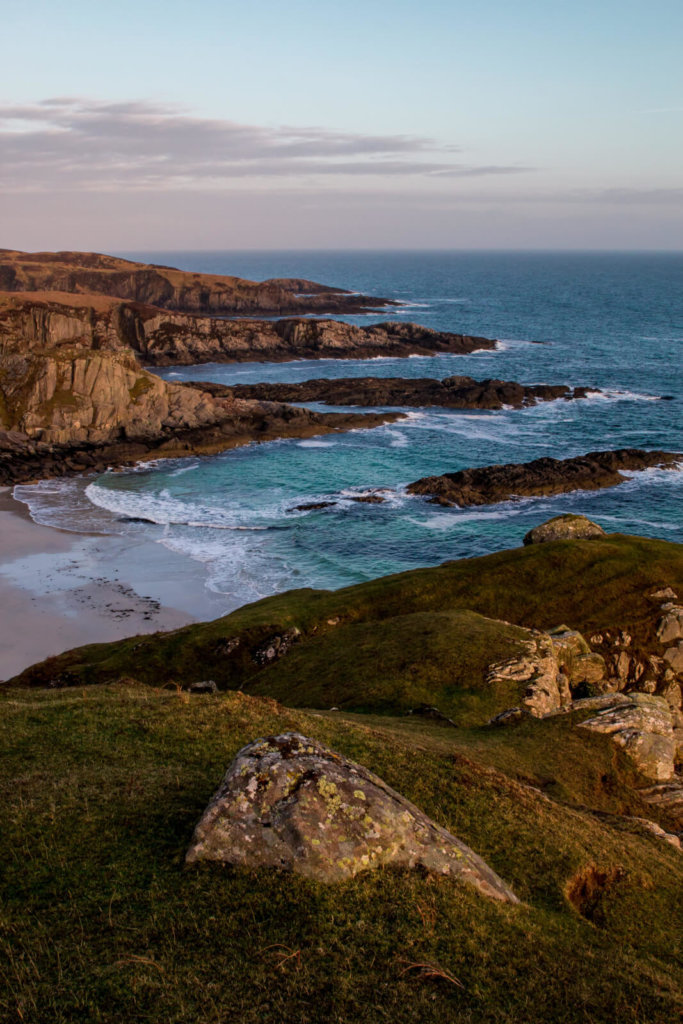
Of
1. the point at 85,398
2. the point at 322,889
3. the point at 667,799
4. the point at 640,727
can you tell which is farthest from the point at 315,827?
the point at 85,398

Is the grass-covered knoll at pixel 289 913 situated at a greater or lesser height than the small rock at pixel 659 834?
greater

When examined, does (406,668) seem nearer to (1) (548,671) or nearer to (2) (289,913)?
(1) (548,671)

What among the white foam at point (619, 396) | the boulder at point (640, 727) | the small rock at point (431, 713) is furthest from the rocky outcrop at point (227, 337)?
the boulder at point (640, 727)

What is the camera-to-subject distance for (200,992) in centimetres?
1113

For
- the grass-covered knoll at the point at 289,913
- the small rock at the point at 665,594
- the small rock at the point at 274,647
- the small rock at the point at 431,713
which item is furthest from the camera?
the small rock at the point at 274,647

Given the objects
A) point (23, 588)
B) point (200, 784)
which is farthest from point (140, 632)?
point (200, 784)

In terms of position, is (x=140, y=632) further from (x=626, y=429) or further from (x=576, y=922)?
(x=626, y=429)

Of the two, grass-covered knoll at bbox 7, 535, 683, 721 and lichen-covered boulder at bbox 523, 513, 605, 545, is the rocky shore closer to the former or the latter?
grass-covered knoll at bbox 7, 535, 683, 721

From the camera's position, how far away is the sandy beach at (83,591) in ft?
176

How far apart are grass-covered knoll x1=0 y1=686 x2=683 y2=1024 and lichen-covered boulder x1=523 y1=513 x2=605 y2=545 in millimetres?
35473

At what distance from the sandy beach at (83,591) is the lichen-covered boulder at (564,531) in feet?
82.1

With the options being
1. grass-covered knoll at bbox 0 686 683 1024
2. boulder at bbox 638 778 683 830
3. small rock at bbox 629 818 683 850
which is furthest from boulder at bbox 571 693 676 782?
grass-covered knoll at bbox 0 686 683 1024

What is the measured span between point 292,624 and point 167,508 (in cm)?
4358

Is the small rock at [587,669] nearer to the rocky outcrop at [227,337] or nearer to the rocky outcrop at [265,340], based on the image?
the rocky outcrop at [227,337]
